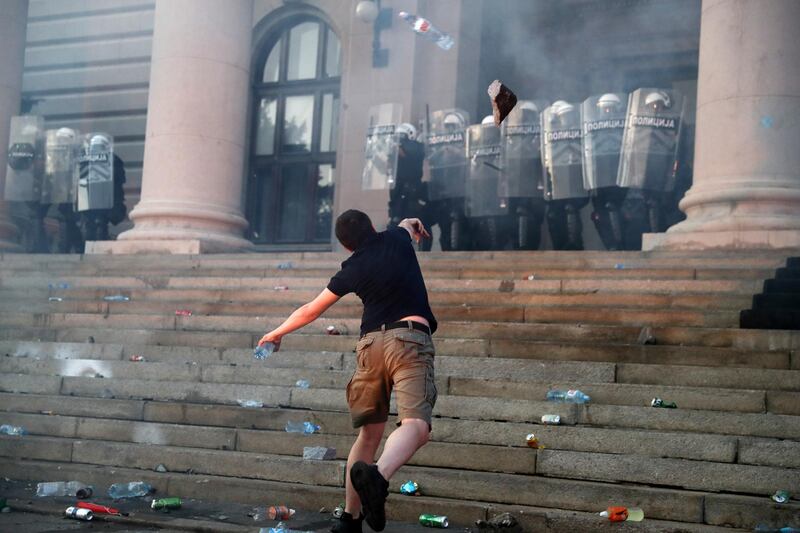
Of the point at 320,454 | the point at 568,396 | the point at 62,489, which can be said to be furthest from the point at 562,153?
the point at 62,489

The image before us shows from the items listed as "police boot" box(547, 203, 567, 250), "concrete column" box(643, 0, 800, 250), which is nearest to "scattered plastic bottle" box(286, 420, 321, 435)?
"concrete column" box(643, 0, 800, 250)

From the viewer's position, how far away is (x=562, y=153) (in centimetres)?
1170

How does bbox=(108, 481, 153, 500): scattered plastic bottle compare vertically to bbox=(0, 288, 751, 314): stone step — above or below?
below

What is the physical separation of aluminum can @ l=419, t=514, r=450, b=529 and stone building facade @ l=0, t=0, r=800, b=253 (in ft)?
16.6

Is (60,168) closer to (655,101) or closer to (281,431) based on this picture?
(655,101)

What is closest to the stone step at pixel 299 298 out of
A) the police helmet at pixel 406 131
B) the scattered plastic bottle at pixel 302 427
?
the scattered plastic bottle at pixel 302 427

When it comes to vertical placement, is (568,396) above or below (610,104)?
below

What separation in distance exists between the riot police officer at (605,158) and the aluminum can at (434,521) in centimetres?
617

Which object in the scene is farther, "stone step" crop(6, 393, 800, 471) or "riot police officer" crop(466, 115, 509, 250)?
"riot police officer" crop(466, 115, 509, 250)

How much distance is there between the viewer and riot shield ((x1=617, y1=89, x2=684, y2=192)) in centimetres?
1120

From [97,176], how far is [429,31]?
5016 millimetres

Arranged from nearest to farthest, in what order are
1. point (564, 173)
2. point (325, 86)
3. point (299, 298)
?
point (299, 298) → point (564, 173) → point (325, 86)

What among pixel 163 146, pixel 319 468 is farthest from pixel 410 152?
pixel 319 468

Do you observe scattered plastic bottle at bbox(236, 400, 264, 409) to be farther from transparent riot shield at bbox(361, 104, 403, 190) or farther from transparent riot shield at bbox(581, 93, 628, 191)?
transparent riot shield at bbox(361, 104, 403, 190)
